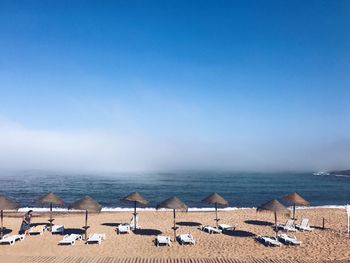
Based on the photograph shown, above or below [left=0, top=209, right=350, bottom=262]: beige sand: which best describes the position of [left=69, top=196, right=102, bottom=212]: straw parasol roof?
above

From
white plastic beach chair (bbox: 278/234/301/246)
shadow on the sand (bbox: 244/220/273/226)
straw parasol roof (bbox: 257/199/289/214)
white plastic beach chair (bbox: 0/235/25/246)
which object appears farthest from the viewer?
shadow on the sand (bbox: 244/220/273/226)

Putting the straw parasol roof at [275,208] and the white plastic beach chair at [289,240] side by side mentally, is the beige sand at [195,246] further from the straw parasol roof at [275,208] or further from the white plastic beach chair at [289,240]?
the straw parasol roof at [275,208]

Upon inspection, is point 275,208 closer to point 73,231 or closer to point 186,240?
point 186,240

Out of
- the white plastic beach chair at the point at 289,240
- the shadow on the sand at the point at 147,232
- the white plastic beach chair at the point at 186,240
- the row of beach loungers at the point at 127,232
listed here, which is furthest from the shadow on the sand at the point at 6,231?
the white plastic beach chair at the point at 289,240

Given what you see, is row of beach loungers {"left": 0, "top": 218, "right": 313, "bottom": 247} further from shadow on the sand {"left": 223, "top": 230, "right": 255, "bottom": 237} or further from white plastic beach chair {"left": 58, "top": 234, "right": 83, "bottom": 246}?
shadow on the sand {"left": 223, "top": 230, "right": 255, "bottom": 237}

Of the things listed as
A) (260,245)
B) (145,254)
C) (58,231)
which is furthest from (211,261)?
(58,231)

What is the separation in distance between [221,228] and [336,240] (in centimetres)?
597

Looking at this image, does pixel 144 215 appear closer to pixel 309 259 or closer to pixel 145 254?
pixel 145 254

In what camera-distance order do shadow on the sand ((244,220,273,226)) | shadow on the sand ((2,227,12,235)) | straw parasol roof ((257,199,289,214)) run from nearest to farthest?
1. straw parasol roof ((257,199,289,214))
2. shadow on the sand ((2,227,12,235))
3. shadow on the sand ((244,220,273,226))

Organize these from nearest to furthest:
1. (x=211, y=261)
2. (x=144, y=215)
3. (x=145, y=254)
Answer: (x=211, y=261)
(x=145, y=254)
(x=144, y=215)

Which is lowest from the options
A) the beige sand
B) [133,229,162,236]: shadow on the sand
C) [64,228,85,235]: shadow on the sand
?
the beige sand

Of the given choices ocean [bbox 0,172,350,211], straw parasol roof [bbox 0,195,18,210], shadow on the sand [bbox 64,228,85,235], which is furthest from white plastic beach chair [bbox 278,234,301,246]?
ocean [bbox 0,172,350,211]

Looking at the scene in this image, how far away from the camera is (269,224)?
73.2 feet

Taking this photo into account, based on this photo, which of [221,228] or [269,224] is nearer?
[221,228]
